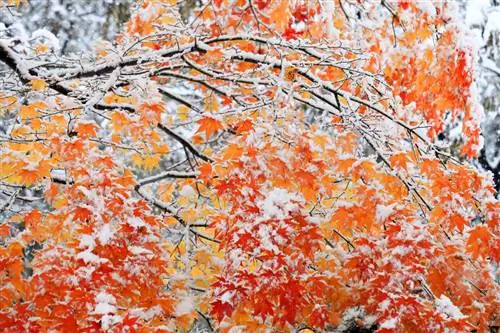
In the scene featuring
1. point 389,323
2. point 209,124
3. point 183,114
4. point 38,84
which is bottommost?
point 389,323

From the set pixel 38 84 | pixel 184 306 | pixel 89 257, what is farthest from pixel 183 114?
pixel 89 257

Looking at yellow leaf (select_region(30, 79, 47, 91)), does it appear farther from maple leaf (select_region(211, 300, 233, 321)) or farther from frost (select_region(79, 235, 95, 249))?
maple leaf (select_region(211, 300, 233, 321))

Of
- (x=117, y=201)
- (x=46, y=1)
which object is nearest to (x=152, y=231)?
(x=117, y=201)

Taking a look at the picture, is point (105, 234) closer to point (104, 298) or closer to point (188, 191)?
point (104, 298)

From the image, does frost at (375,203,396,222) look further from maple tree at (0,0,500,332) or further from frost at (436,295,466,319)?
frost at (436,295,466,319)

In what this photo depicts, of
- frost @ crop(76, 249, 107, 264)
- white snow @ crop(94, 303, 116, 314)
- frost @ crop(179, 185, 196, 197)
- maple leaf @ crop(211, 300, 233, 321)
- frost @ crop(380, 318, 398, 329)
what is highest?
frost @ crop(179, 185, 196, 197)

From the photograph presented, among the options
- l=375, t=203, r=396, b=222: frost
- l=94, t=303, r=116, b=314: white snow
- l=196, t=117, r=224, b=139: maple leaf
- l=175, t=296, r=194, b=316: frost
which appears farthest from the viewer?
l=175, t=296, r=194, b=316: frost

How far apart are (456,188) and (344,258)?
81 cm

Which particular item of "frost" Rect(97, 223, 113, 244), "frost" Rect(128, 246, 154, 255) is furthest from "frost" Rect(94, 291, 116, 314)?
"frost" Rect(128, 246, 154, 255)

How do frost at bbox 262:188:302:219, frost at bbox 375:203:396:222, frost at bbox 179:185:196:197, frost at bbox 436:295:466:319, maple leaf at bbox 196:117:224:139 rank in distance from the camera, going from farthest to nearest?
frost at bbox 179:185:196:197 < maple leaf at bbox 196:117:224:139 < frost at bbox 375:203:396:222 < frost at bbox 436:295:466:319 < frost at bbox 262:188:302:219

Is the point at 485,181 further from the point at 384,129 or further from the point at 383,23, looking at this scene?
the point at 383,23

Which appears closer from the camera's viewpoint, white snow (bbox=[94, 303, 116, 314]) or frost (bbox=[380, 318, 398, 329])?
white snow (bbox=[94, 303, 116, 314])

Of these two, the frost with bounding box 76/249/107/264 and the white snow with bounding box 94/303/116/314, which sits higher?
the frost with bounding box 76/249/107/264

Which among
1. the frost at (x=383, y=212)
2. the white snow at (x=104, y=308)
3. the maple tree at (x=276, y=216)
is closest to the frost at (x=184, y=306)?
the maple tree at (x=276, y=216)
